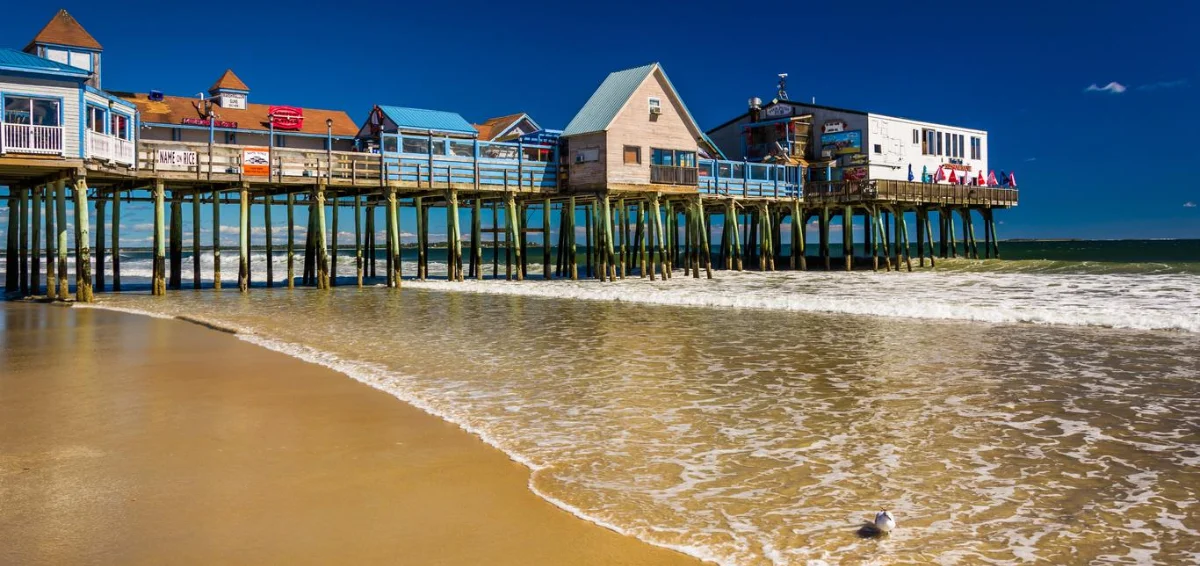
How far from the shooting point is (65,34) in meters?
32.9

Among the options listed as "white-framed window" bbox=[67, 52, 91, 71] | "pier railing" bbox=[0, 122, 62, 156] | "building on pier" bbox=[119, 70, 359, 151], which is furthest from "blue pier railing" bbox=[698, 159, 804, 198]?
"white-framed window" bbox=[67, 52, 91, 71]

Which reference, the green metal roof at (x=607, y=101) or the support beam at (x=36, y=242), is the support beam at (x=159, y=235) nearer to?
the support beam at (x=36, y=242)

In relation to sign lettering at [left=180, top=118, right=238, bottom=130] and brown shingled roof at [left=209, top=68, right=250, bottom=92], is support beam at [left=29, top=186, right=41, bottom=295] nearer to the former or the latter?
sign lettering at [left=180, top=118, right=238, bottom=130]

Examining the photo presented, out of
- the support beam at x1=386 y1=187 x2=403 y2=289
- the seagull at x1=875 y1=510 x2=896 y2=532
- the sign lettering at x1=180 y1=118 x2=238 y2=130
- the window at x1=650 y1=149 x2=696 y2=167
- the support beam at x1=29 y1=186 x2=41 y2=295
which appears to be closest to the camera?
the seagull at x1=875 y1=510 x2=896 y2=532

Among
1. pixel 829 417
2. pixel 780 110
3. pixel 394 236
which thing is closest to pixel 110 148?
pixel 394 236

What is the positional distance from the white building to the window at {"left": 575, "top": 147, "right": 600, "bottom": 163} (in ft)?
44.4

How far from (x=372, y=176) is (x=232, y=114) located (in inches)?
533

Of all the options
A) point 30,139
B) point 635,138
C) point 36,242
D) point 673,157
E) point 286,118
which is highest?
point 286,118

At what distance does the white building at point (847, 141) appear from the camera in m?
43.1

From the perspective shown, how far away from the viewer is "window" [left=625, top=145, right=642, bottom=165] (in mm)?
34562

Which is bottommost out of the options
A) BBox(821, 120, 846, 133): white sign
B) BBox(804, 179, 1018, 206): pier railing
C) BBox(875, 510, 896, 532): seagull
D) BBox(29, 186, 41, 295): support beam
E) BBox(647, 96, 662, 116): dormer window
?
BBox(875, 510, 896, 532): seagull

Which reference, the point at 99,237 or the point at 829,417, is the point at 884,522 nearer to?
the point at 829,417

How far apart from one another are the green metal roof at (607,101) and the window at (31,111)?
17616mm

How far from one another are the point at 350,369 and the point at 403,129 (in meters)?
21.8
